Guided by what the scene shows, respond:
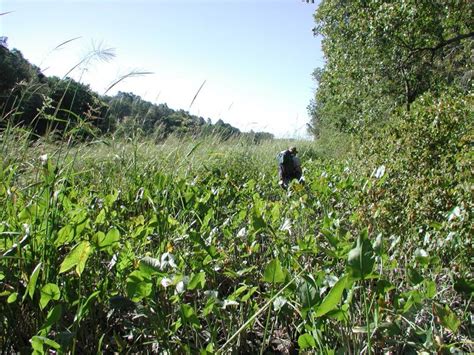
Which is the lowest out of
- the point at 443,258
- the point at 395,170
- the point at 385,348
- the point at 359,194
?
the point at 385,348

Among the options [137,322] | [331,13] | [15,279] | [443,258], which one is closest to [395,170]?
[443,258]

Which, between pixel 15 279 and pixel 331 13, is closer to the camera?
pixel 15 279

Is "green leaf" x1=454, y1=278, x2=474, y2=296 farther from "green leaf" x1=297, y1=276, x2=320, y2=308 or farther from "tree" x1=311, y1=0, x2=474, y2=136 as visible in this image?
"tree" x1=311, y1=0, x2=474, y2=136

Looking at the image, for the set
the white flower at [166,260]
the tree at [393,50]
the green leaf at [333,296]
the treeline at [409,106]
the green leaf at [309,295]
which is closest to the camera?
the green leaf at [333,296]

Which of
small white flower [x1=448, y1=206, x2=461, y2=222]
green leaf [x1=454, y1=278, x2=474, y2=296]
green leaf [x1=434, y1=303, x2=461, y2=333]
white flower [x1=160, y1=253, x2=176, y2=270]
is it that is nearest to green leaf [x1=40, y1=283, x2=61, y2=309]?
white flower [x1=160, y1=253, x2=176, y2=270]

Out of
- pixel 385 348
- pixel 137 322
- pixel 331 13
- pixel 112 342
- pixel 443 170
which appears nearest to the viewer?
pixel 385 348

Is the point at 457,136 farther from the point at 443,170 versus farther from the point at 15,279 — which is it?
the point at 15,279

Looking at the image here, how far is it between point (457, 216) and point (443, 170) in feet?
2.63

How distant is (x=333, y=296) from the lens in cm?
81

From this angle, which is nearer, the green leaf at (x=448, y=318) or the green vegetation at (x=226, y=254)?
the green leaf at (x=448, y=318)

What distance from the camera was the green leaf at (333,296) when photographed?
79 centimetres

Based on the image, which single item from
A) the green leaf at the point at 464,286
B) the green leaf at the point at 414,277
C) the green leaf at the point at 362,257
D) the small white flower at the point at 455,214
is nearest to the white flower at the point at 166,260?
the green leaf at the point at 362,257

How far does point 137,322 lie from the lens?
1.35 meters

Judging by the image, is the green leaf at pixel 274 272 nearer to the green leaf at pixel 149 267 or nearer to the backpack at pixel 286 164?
the green leaf at pixel 149 267
